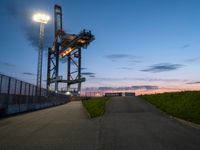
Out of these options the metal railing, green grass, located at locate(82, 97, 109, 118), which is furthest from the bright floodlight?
green grass, located at locate(82, 97, 109, 118)

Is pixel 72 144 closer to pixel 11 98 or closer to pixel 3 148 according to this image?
pixel 3 148

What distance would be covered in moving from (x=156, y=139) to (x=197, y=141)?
1.44 metres

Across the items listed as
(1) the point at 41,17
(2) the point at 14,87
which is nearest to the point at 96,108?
(2) the point at 14,87

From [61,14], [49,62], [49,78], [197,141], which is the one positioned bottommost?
[197,141]

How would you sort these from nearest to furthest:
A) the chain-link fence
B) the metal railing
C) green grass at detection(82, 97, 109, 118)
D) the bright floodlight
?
the metal railing, the chain-link fence, green grass at detection(82, 97, 109, 118), the bright floodlight

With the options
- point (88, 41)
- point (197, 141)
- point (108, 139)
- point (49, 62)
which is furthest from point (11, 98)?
point (49, 62)

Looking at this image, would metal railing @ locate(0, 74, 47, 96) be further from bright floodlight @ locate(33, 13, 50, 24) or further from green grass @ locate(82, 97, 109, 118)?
bright floodlight @ locate(33, 13, 50, 24)

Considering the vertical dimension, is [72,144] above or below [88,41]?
below

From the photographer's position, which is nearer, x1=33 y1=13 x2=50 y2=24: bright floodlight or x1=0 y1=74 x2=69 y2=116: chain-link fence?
x1=0 y1=74 x2=69 y2=116: chain-link fence

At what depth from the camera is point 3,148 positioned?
25.2 feet

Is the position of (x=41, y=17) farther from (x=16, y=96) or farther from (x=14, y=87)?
(x=16, y=96)

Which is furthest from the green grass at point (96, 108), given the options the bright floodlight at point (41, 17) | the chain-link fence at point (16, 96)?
the bright floodlight at point (41, 17)

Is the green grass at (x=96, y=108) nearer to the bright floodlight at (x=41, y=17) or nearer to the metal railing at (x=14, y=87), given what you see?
the metal railing at (x=14, y=87)

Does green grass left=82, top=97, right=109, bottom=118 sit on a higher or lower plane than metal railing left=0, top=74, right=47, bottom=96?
lower
